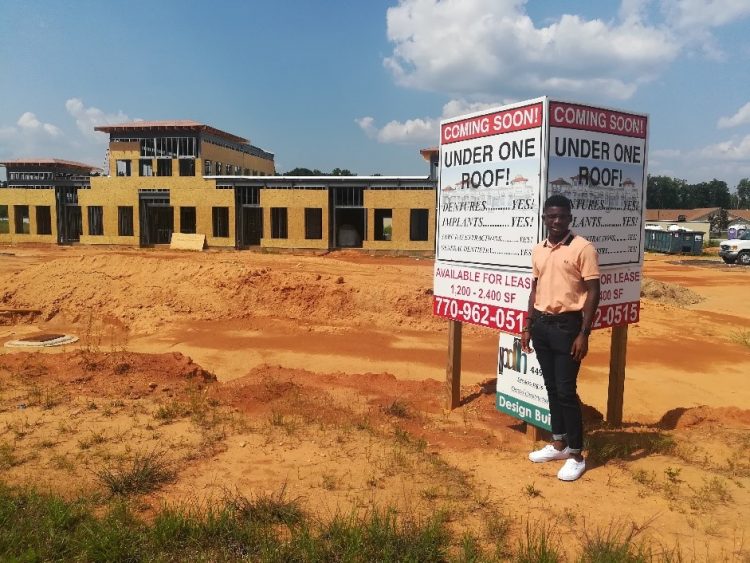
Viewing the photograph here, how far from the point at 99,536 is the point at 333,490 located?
151 cm

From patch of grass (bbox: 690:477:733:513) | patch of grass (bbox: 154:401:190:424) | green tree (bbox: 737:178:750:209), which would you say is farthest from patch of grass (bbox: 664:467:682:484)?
green tree (bbox: 737:178:750:209)

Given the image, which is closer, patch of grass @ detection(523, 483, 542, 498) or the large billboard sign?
patch of grass @ detection(523, 483, 542, 498)

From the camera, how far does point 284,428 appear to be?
537cm

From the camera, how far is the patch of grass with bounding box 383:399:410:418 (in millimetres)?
5971

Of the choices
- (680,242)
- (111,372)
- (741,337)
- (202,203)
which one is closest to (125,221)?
(202,203)

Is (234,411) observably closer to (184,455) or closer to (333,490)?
(184,455)

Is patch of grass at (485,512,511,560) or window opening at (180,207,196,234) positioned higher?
window opening at (180,207,196,234)

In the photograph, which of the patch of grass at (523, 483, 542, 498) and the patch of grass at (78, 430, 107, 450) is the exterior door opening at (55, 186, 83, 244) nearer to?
the patch of grass at (78, 430, 107, 450)

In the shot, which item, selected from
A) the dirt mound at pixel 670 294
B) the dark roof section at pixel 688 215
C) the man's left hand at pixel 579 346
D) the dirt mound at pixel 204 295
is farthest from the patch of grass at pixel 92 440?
the dark roof section at pixel 688 215

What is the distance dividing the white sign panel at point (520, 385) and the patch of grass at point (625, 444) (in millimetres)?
451

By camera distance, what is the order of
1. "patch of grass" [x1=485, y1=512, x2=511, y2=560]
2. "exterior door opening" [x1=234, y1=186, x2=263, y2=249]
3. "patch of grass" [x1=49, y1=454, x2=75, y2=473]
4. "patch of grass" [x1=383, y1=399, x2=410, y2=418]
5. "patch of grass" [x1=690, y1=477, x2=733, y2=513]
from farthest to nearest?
"exterior door opening" [x1=234, y1=186, x2=263, y2=249], "patch of grass" [x1=383, y1=399, x2=410, y2=418], "patch of grass" [x1=49, y1=454, x2=75, y2=473], "patch of grass" [x1=690, y1=477, x2=733, y2=513], "patch of grass" [x1=485, y1=512, x2=511, y2=560]

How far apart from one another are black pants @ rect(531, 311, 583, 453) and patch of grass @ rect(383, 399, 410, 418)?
1.91 metres

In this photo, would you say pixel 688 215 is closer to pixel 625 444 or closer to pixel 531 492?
pixel 625 444

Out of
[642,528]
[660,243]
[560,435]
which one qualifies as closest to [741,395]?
[560,435]
